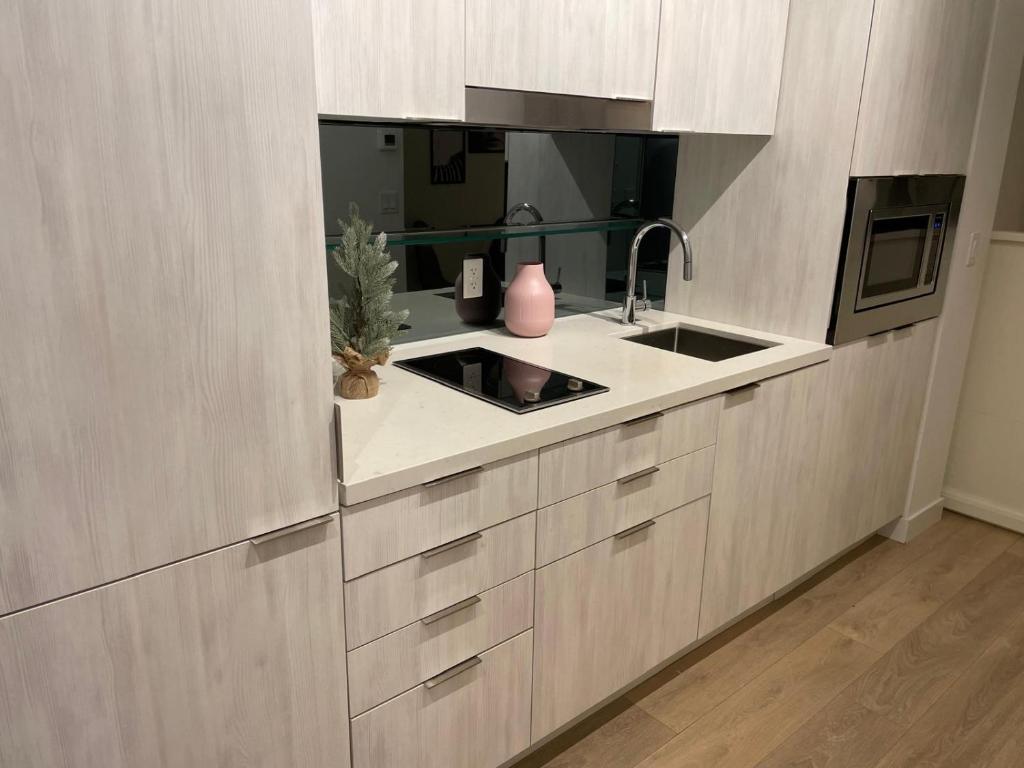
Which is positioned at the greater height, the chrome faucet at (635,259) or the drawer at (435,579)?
the chrome faucet at (635,259)

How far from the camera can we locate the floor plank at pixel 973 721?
78.4 inches

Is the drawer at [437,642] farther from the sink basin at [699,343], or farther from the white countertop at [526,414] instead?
the sink basin at [699,343]

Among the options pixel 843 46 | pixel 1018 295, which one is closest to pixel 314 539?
pixel 843 46

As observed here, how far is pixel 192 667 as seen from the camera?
46.7 inches

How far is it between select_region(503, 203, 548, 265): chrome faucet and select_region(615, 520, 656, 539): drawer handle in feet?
2.86

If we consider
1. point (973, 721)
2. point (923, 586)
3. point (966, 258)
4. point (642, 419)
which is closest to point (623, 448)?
point (642, 419)

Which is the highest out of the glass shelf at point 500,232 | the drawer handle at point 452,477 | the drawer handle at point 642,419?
the glass shelf at point 500,232

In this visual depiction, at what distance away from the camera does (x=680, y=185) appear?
8.53ft

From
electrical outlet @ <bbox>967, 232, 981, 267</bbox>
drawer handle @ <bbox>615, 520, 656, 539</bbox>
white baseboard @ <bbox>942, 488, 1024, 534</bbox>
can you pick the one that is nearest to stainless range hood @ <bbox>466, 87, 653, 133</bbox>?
drawer handle @ <bbox>615, 520, 656, 539</bbox>

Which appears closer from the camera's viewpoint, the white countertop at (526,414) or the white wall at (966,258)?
the white countertop at (526,414)

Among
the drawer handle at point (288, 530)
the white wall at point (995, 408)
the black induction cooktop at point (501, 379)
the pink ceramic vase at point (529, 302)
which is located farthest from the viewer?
the white wall at point (995, 408)

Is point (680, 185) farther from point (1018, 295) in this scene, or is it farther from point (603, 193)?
point (1018, 295)

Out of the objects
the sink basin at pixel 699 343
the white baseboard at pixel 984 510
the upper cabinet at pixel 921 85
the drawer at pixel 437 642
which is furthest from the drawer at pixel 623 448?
the white baseboard at pixel 984 510

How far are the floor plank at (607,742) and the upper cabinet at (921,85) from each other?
162cm
